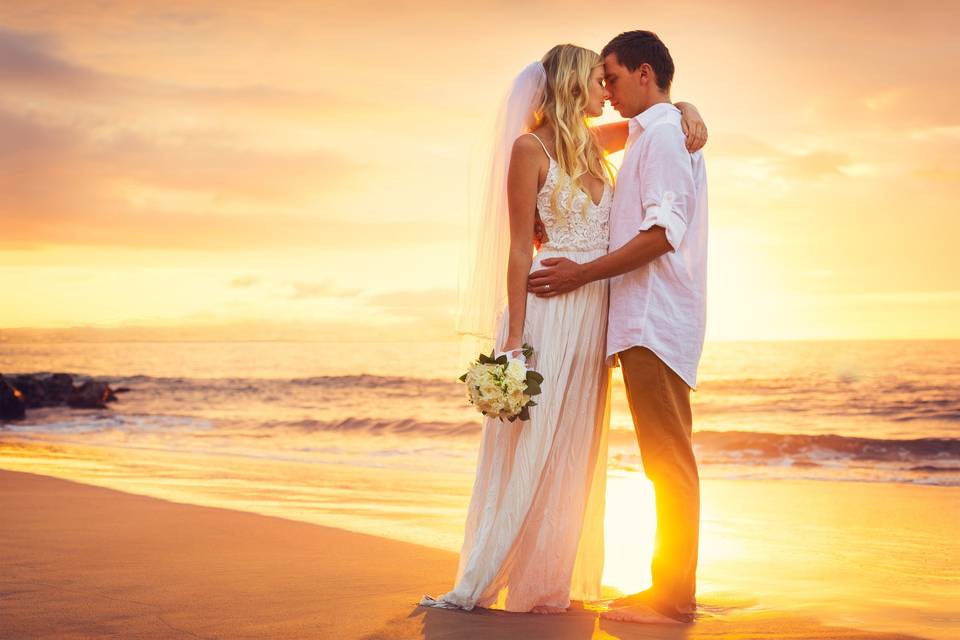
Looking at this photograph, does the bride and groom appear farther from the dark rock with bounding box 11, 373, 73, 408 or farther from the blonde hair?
the dark rock with bounding box 11, 373, 73, 408

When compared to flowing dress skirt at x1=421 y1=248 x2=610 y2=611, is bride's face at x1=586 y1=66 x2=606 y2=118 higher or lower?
higher

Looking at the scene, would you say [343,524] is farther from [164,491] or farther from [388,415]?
[388,415]

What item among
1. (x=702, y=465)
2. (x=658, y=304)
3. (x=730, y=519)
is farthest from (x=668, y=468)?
(x=702, y=465)

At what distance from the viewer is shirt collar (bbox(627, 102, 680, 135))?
3.75 meters

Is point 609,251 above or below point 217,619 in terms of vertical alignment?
above

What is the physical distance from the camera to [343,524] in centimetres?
646

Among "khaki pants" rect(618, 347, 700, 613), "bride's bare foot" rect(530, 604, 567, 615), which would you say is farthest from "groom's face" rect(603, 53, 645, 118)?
"bride's bare foot" rect(530, 604, 567, 615)

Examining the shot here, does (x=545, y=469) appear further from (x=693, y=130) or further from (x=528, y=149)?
(x=693, y=130)

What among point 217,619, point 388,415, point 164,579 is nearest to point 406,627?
point 217,619

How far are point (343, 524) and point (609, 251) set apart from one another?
3.45 metres

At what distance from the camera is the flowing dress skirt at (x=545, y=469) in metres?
3.85

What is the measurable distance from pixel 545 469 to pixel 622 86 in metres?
1.65

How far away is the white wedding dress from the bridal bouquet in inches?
9.8

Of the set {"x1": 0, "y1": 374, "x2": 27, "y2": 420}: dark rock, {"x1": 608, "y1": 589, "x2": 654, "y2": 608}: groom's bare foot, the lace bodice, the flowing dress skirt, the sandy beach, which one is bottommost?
{"x1": 0, "y1": 374, "x2": 27, "y2": 420}: dark rock
